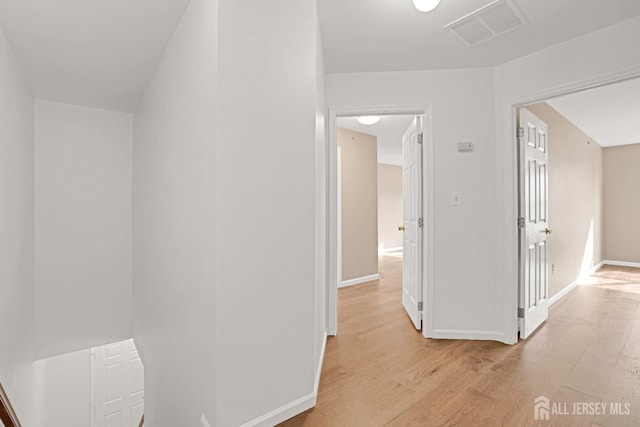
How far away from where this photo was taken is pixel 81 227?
350cm

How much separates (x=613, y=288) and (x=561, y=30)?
419 centimetres

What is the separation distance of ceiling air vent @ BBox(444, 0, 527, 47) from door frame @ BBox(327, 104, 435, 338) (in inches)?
25.1

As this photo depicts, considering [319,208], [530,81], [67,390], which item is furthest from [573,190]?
[67,390]

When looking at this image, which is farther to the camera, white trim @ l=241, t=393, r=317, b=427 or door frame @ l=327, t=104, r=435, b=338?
door frame @ l=327, t=104, r=435, b=338

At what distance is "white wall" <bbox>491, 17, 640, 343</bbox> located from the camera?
84.0 inches

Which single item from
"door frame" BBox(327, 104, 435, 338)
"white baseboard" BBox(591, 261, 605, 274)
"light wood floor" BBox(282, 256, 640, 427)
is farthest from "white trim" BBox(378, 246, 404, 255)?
"door frame" BBox(327, 104, 435, 338)

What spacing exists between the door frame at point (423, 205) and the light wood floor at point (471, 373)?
0.88 ft

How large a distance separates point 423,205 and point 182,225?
80.7 inches

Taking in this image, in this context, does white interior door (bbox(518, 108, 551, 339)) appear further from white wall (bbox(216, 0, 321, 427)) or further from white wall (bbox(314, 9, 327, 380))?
white wall (bbox(216, 0, 321, 427))
